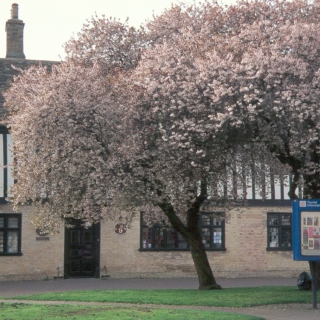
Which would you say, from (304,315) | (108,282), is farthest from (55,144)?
(108,282)

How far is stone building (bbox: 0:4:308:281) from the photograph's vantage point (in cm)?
2867

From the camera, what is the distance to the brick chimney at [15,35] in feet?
107

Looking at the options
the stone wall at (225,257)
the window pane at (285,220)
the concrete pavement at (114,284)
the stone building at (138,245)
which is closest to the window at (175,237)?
the stone building at (138,245)

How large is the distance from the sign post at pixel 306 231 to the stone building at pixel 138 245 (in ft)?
43.7

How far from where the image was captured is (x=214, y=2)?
20.1 metres

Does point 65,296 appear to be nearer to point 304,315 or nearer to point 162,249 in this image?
point 304,315

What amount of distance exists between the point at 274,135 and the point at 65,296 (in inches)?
257

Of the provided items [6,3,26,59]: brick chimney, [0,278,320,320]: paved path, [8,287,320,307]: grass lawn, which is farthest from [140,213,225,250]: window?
[8,287,320,307]: grass lawn

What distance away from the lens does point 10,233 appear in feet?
94.3

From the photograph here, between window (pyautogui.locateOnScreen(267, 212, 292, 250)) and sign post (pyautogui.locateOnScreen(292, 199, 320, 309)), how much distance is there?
54.7 ft

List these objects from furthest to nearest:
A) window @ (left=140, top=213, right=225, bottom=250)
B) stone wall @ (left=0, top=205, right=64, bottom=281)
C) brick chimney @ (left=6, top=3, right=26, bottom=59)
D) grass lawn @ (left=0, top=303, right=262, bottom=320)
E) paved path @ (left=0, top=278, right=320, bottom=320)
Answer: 1. brick chimney @ (left=6, top=3, right=26, bottom=59)
2. window @ (left=140, top=213, right=225, bottom=250)
3. stone wall @ (left=0, top=205, right=64, bottom=281)
4. paved path @ (left=0, top=278, right=320, bottom=320)
5. grass lawn @ (left=0, top=303, right=262, bottom=320)

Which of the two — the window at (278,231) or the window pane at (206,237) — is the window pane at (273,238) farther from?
the window pane at (206,237)

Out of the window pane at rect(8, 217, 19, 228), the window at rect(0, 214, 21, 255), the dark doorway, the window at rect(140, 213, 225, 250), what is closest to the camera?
the window at rect(0, 214, 21, 255)

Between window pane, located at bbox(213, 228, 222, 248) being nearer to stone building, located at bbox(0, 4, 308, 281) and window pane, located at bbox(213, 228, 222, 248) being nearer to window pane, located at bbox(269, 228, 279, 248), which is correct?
stone building, located at bbox(0, 4, 308, 281)
